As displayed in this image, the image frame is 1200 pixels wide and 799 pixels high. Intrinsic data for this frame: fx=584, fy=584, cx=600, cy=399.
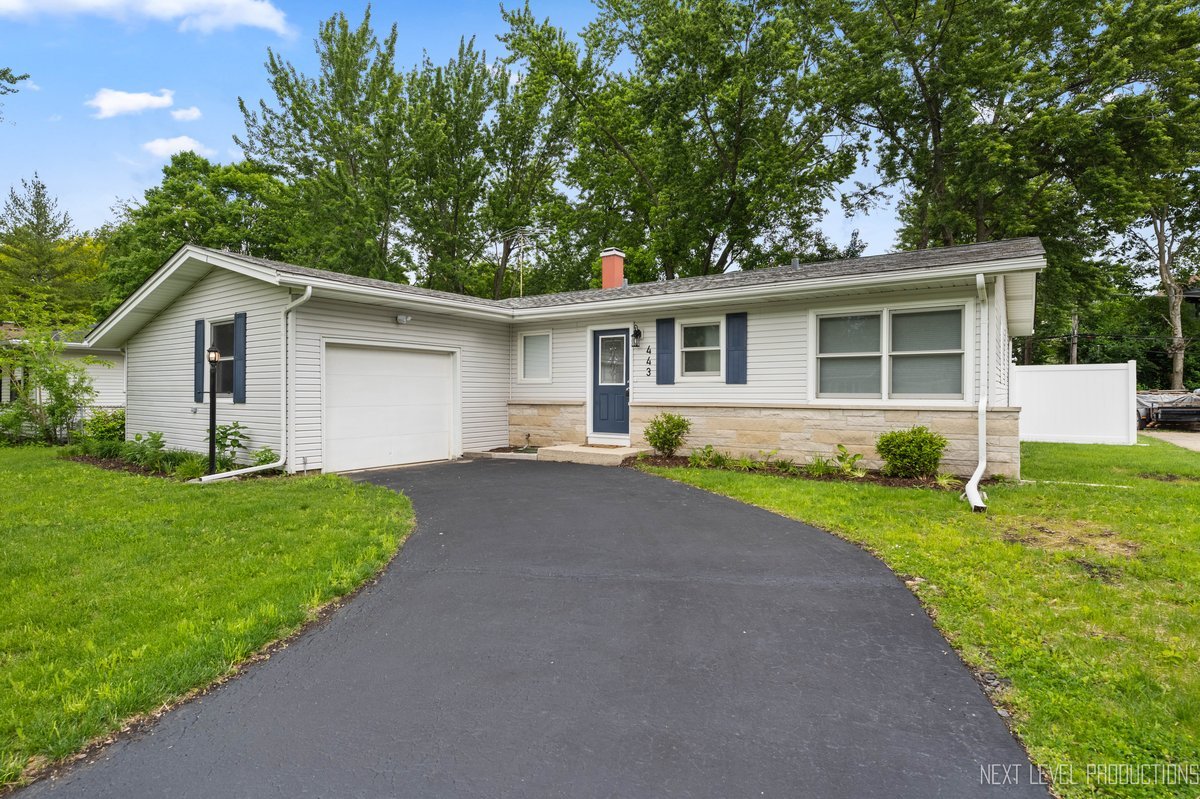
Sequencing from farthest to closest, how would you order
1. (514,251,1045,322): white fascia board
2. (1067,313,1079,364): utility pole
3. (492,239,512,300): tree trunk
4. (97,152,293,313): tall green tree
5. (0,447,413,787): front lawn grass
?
1. (1067,313,1079,364): utility pole
2. (492,239,512,300): tree trunk
3. (97,152,293,313): tall green tree
4. (514,251,1045,322): white fascia board
5. (0,447,413,787): front lawn grass

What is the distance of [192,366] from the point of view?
10.2 metres

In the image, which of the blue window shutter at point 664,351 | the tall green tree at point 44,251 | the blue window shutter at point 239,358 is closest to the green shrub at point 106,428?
the blue window shutter at point 239,358

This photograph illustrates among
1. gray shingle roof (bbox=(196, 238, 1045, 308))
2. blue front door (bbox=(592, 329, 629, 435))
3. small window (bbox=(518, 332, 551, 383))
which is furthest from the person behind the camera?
small window (bbox=(518, 332, 551, 383))

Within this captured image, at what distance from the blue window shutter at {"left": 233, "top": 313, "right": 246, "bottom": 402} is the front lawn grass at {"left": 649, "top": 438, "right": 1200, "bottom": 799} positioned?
7.09m

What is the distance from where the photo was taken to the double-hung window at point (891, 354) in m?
8.09

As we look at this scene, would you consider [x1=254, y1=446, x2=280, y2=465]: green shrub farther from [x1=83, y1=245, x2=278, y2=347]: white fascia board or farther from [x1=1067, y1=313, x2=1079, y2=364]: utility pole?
[x1=1067, y1=313, x2=1079, y2=364]: utility pole

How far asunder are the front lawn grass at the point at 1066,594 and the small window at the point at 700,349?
9.37 ft

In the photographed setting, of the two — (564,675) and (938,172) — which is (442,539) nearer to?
(564,675)

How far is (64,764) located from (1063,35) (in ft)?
76.3

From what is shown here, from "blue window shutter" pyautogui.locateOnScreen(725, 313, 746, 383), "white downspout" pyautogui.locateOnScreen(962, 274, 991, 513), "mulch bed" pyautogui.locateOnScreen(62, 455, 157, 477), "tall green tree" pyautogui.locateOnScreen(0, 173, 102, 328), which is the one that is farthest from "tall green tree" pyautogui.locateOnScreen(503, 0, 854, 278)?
"tall green tree" pyautogui.locateOnScreen(0, 173, 102, 328)

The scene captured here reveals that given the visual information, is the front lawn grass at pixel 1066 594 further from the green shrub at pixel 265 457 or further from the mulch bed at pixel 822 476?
the green shrub at pixel 265 457

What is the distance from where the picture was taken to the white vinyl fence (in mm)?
12539

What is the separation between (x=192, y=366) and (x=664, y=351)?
27.2ft

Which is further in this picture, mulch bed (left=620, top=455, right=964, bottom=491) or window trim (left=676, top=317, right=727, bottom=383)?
window trim (left=676, top=317, right=727, bottom=383)
